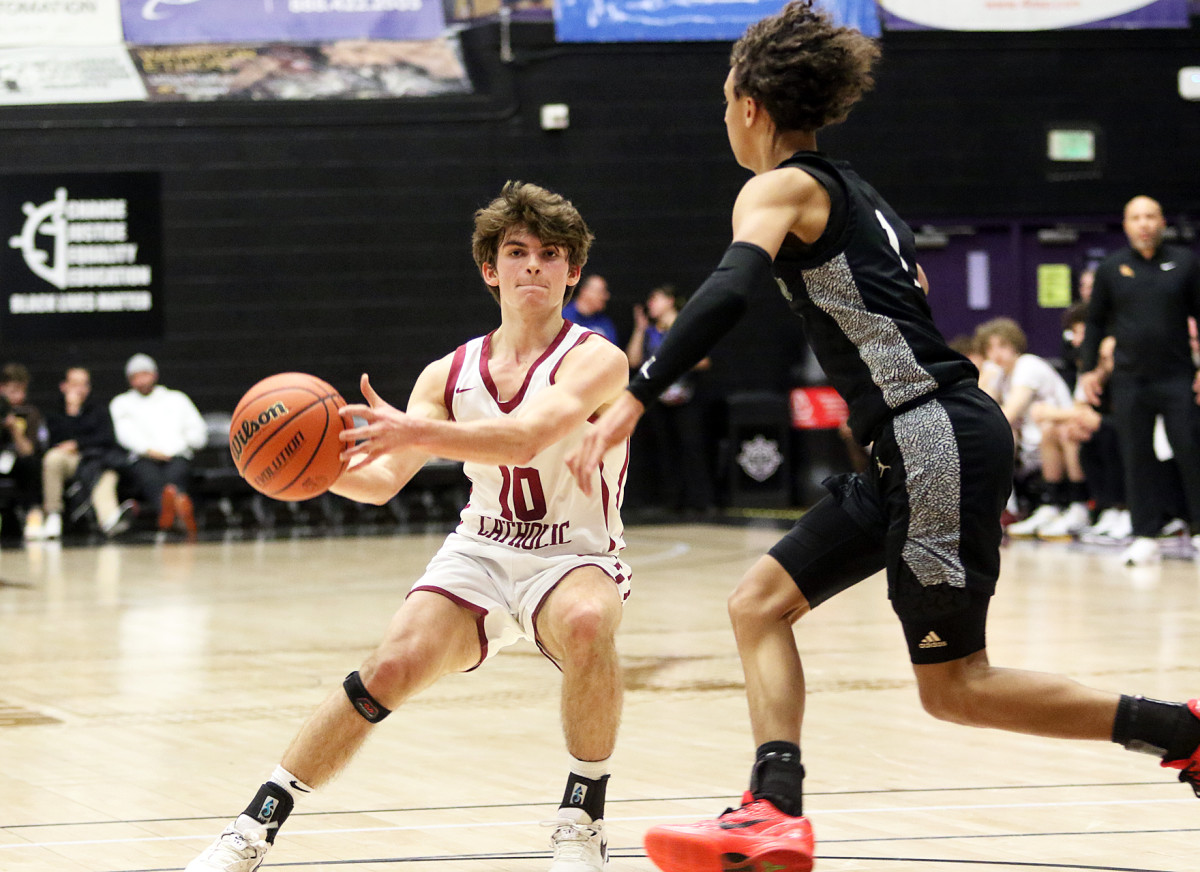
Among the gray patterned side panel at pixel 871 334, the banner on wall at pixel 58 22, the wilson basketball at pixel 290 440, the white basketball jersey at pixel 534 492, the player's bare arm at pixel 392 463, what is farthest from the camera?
the banner on wall at pixel 58 22

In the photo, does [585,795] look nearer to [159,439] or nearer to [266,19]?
[159,439]

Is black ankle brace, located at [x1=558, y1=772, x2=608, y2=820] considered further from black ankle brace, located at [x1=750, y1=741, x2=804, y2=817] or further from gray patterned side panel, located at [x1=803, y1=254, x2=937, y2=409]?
gray patterned side panel, located at [x1=803, y1=254, x2=937, y2=409]

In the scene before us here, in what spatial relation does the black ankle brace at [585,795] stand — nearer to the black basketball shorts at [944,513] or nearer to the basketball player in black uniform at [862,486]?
the basketball player in black uniform at [862,486]

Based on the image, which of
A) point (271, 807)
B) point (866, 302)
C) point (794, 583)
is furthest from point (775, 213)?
point (271, 807)

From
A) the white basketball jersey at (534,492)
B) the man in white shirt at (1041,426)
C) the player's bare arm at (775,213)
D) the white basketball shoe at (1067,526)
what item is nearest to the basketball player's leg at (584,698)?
the white basketball jersey at (534,492)

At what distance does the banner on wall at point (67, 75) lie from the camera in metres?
12.6

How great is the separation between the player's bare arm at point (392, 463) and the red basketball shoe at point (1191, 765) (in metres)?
1.58

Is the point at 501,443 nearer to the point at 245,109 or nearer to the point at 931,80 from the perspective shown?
the point at 245,109

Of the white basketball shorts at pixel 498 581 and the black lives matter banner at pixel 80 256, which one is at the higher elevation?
the black lives matter banner at pixel 80 256

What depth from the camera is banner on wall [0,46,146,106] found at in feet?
41.4

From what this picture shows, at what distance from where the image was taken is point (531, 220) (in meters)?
3.59

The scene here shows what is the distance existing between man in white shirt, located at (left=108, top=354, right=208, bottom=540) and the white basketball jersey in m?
9.01

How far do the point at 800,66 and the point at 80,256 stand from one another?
36.6ft

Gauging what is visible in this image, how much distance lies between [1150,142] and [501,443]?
12.5 m
